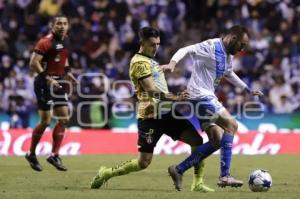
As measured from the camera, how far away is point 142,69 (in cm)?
1009

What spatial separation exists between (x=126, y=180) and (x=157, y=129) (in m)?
1.98

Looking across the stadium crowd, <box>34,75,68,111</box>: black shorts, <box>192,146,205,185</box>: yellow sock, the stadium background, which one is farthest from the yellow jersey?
the stadium crowd

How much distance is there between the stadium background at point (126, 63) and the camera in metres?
19.3

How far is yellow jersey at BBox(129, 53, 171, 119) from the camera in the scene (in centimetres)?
1011

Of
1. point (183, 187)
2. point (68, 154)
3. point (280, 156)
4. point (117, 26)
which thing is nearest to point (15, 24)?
point (117, 26)

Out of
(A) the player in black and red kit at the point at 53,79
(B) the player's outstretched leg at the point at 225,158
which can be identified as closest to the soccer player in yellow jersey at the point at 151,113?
(B) the player's outstretched leg at the point at 225,158

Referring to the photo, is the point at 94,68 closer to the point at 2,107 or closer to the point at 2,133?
the point at 2,107

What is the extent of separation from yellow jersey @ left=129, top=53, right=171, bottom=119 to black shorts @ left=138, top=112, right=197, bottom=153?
91 millimetres

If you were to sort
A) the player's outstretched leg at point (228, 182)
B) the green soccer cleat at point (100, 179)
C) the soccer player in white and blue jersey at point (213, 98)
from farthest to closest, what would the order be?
the green soccer cleat at point (100, 179), the soccer player in white and blue jersey at point (213, 98), the player's outstretched leg at point (228, 182)

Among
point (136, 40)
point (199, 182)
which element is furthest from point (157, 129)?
point (136, 40)

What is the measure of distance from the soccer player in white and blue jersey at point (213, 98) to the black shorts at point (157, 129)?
11.7 inches

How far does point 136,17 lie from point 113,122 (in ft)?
16.0

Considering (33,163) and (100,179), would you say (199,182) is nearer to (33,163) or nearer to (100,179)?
(100,179)

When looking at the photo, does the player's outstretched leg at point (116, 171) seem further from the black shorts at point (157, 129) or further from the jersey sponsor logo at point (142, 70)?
the jersey sponsor logo at point (142, 70)
